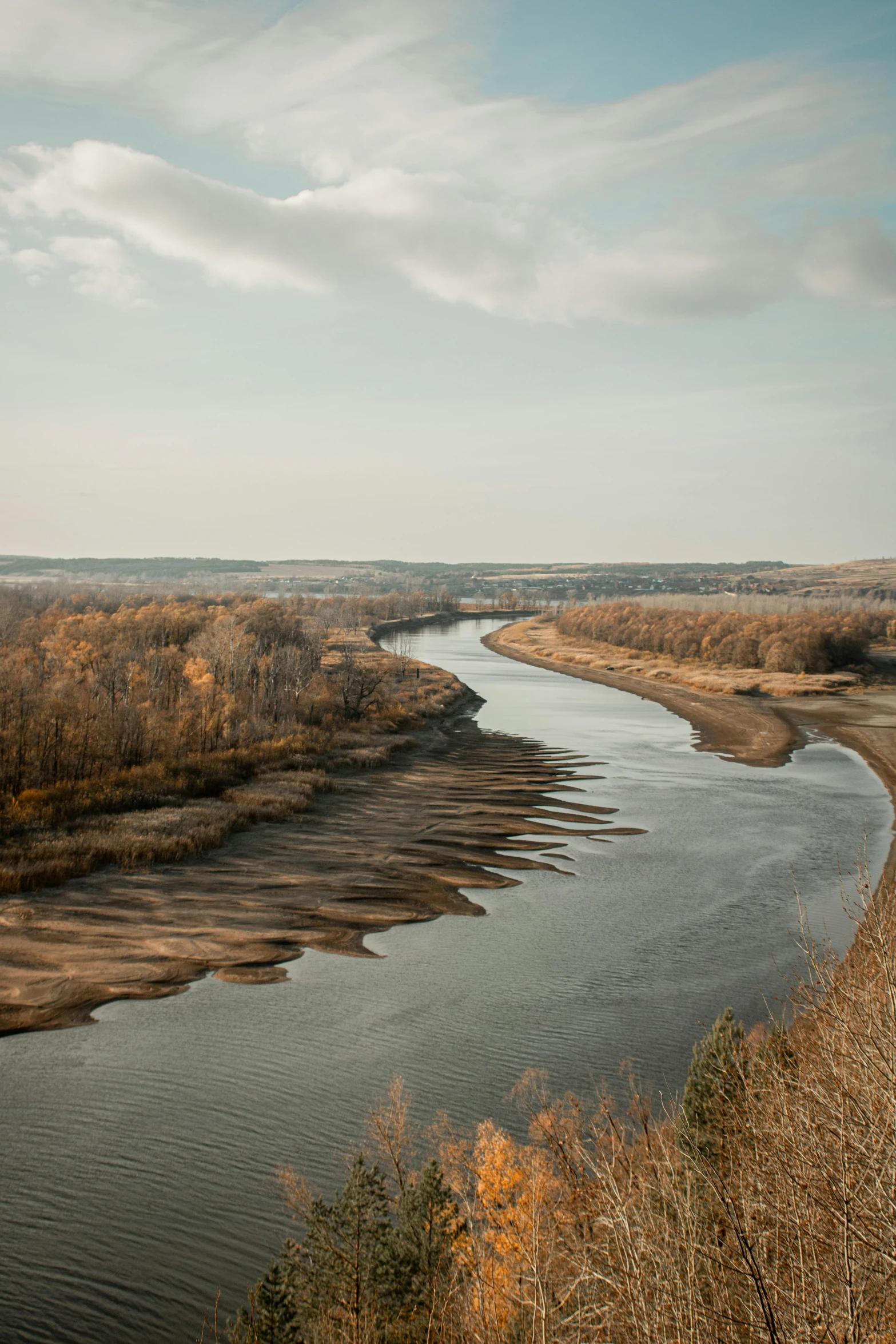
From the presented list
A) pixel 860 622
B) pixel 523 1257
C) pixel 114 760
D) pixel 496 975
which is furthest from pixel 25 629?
pixel 860 622

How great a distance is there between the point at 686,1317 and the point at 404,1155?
6516 millimetres

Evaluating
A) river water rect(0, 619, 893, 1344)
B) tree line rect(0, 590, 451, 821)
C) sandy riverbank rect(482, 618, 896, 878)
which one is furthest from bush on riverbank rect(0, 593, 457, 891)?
sandy riverbank rect(482, 618, 896, 878)

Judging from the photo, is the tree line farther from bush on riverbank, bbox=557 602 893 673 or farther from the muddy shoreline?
bush on riverbank, bbox=557 602 893 673

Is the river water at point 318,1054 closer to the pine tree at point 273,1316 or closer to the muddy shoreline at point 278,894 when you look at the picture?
the muddy shoreline at point 278,894

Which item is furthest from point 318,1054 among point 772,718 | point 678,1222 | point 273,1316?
point 772,718

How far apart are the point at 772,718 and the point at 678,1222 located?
52184 millimetres

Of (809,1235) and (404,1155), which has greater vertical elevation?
(809,1235)

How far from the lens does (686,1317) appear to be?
5062 millimetres

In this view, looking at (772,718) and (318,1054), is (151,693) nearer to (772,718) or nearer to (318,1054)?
(318,1054)

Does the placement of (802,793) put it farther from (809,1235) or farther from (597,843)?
(809,1235)

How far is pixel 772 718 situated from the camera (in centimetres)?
5481

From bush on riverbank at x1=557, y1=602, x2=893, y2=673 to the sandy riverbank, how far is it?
19.8 ft

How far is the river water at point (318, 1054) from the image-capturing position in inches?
368

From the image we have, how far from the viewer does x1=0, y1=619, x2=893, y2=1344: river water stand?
9336 mm
